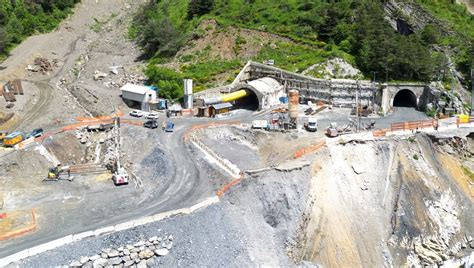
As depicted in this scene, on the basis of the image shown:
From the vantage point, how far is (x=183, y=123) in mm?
60062

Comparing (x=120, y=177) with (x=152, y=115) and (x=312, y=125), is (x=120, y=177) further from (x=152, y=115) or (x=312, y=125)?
(x=312, y=125)

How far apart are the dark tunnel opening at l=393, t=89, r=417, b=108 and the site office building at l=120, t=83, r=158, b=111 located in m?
34.3

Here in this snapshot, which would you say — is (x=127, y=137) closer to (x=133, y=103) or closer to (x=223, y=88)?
(x=133, y=103)

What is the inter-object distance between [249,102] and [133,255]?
37.8 meters

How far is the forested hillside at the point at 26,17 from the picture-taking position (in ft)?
284

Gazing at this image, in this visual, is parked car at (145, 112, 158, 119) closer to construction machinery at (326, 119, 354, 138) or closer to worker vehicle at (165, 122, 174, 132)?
worker vehicle at (165, 122, 174, 132)

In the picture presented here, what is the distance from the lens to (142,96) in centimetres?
6594

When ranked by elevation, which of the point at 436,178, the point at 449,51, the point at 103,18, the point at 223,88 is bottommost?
the point at 436,178

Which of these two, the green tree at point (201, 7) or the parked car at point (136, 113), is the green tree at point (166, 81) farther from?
the green tree at point (201, 7)

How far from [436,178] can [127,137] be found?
35.1 metres

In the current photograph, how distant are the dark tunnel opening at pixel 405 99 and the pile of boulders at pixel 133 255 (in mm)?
44020

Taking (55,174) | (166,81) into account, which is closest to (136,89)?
(166,81)

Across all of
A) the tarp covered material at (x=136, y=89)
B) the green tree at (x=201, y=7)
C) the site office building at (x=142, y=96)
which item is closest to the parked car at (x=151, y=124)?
the site office building at (x=142, y=96)

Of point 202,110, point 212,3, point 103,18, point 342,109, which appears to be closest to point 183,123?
point 202,110
